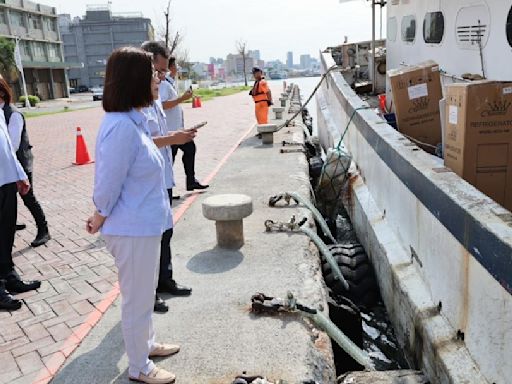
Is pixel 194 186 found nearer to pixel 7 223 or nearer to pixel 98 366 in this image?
pixel 7 223

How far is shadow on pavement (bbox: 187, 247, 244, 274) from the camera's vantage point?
4680 millimetres

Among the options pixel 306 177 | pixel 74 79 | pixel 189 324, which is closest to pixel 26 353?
pixel 189 324

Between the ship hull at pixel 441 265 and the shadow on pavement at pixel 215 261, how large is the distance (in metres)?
1.43

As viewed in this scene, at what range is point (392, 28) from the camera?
35.0ft

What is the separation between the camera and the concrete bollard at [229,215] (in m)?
4.80

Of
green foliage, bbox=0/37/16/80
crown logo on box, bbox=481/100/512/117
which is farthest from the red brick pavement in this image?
green foliage, bbox=0/37/16/80

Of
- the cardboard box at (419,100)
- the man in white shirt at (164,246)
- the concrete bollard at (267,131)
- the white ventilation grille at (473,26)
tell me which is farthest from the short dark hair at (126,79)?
the concrete bollard at (267,131)

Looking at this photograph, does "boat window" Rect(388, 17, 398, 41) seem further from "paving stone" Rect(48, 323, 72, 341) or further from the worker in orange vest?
"paving stone" Rect(48, 323, 72, 341)

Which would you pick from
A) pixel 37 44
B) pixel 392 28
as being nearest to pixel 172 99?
pixel 392 28

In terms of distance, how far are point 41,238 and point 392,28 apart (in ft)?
27.6

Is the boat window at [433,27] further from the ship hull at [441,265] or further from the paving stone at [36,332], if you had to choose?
the paving stone at [36,332]

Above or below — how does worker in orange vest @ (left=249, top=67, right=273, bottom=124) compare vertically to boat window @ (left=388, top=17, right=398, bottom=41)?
below

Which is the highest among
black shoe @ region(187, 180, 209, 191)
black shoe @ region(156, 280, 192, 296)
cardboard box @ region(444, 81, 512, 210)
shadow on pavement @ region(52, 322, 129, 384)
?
cardboard box @ region(444, 81, 512, 210)

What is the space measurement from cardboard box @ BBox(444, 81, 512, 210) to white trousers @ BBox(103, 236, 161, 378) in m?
2.29
